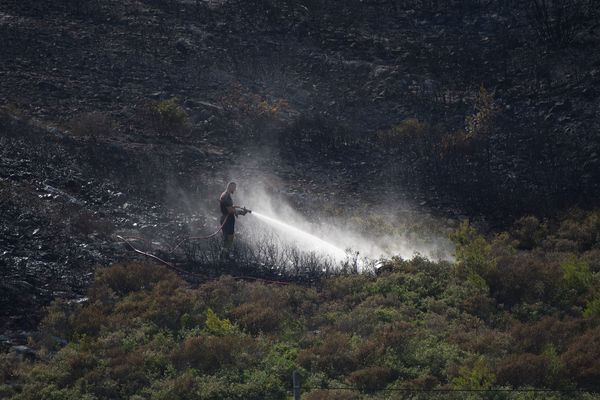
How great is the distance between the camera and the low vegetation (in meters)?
9.22

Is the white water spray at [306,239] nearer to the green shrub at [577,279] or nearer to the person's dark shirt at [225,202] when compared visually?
the person's dark shirt at [225,202]

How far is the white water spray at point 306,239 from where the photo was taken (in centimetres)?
1483

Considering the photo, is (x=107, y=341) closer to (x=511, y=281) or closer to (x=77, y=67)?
(x=511, y=281)

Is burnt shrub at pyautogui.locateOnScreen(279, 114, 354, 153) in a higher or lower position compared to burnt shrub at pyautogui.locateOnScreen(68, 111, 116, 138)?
higher

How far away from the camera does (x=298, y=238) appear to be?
15281mm

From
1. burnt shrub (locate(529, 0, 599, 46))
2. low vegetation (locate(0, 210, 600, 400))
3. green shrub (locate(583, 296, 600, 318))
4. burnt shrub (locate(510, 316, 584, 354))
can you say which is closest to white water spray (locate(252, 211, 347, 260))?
low vegetation (locate(0, 210, 600, 400))

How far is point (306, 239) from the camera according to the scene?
1530cm

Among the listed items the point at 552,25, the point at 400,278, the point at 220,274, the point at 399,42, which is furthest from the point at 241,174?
the point at 552,25

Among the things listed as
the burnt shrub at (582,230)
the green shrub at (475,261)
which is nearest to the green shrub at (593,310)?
the green shrub at (475,261)

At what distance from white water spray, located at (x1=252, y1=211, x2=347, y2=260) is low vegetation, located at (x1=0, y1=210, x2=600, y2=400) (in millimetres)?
1650

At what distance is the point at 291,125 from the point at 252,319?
970cm

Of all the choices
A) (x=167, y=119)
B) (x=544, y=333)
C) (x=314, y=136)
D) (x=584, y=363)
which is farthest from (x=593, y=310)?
(x=167, y=119)

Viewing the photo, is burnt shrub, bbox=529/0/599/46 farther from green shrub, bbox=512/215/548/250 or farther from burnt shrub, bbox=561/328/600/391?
burnt shrub, bbox=561/328/600/391

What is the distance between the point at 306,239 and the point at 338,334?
4.98 meters
